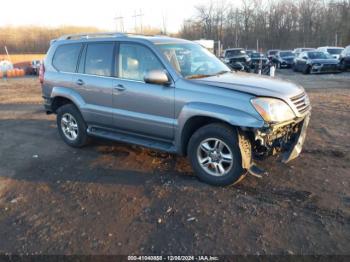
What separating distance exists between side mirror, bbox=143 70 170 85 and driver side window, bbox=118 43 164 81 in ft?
0.68

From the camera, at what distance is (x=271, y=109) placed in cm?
403

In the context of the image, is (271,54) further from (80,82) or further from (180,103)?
(180,103)

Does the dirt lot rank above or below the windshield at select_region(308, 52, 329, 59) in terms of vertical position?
below

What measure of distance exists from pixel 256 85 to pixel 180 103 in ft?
3.37

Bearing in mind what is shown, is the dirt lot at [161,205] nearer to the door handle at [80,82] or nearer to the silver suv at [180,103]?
the silver suv at [180,103]

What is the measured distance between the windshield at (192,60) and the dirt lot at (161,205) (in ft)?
4.75

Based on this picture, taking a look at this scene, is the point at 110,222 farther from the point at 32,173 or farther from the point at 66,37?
the point at 66,37

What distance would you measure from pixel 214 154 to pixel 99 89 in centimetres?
229

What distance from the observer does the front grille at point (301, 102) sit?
14.4 feet

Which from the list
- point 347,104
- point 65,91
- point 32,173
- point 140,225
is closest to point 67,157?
point 32,173

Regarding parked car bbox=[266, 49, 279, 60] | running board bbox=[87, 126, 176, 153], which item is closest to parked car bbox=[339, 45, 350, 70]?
parked car bbox=[266, 49, 279, 60]

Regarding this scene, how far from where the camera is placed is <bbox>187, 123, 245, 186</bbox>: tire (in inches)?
167

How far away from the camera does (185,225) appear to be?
358 cm

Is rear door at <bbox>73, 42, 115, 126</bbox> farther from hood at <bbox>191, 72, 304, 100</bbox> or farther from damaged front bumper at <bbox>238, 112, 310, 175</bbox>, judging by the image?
damaged front bumper at <bbox>238, 112, 310, 175</bbox>
